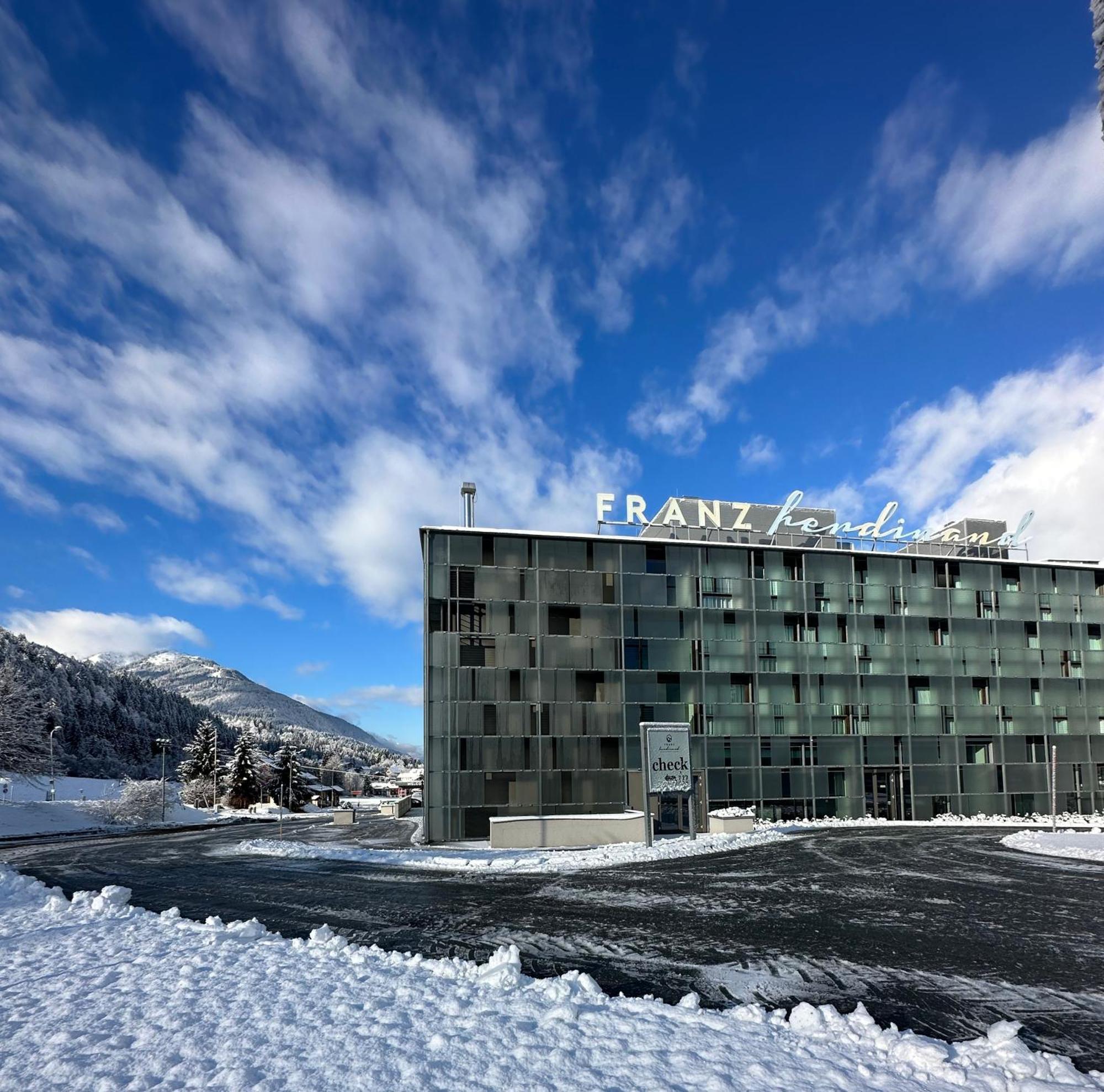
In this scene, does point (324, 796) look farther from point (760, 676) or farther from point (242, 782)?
point (760, 676)

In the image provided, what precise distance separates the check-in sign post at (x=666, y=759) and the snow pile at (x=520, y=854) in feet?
7.58

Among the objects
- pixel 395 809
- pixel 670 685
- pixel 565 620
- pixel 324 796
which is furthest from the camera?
pixel 324 796

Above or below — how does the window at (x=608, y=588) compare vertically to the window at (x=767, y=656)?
above

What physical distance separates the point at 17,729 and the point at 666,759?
39540 millimetres

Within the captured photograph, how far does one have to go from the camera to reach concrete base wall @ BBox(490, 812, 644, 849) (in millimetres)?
39000

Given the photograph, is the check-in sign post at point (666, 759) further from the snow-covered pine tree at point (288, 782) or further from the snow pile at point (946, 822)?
the snow-covered pine tree at point (288, 782)

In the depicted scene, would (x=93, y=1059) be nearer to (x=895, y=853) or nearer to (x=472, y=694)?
(x=895, y=853)

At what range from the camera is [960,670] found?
58.9m

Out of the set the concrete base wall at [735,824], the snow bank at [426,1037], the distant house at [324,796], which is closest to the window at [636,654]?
the concrete base wall at [735,824]

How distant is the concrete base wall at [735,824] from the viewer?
4575 centimetres

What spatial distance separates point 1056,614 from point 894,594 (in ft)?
48.1

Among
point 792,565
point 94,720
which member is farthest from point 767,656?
point 94,720

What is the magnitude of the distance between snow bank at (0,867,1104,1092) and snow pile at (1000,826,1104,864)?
90.9 ft

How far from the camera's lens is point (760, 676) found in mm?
54875
